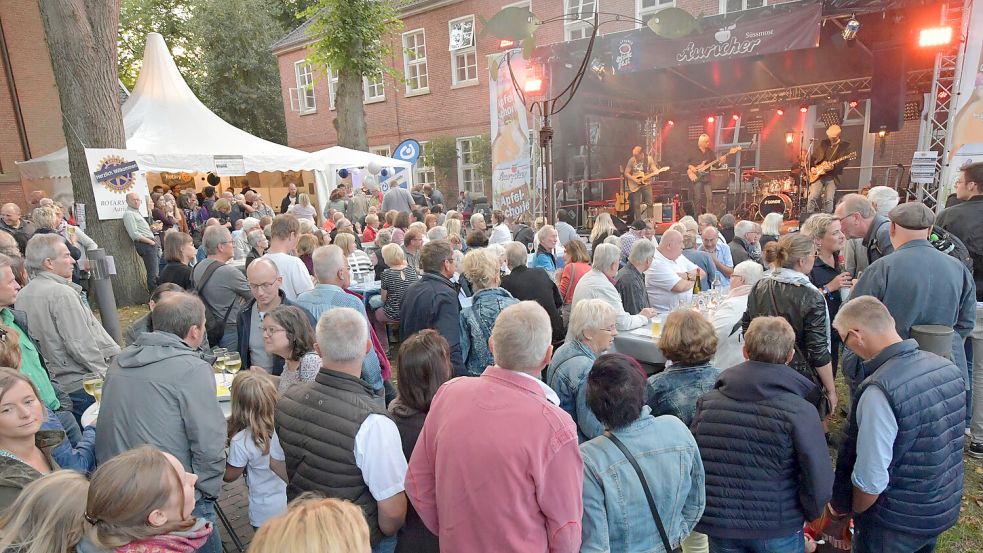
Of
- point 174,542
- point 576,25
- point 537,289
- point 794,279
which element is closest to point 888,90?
point 576,25

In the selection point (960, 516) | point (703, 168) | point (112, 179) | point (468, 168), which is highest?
point (468, 168)

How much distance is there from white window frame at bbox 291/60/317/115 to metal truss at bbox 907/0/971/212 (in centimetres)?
2013

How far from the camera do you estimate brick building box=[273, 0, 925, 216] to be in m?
13.9

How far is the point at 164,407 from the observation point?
7.06ft

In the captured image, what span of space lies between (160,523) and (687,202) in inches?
624

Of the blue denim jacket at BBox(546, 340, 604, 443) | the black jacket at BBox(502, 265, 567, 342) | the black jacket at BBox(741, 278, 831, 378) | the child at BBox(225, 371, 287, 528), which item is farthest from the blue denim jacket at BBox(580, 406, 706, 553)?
the black jacket at BBox(502, 265, 567, 342)

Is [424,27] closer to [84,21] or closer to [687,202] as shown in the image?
[687,202]

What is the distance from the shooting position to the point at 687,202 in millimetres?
15508

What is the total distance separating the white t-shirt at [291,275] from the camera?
420cm

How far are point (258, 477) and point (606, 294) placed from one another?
102 inches

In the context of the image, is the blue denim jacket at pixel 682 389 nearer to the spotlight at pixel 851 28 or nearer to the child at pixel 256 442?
the child at pixel 256 442

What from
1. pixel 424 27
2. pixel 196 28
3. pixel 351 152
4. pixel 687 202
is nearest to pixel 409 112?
pixel 424 27

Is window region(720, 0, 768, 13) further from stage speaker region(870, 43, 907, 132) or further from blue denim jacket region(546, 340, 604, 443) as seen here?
blue denim jacket region(546, 340, 604, 443)

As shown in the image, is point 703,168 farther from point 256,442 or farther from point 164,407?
point 164,407
